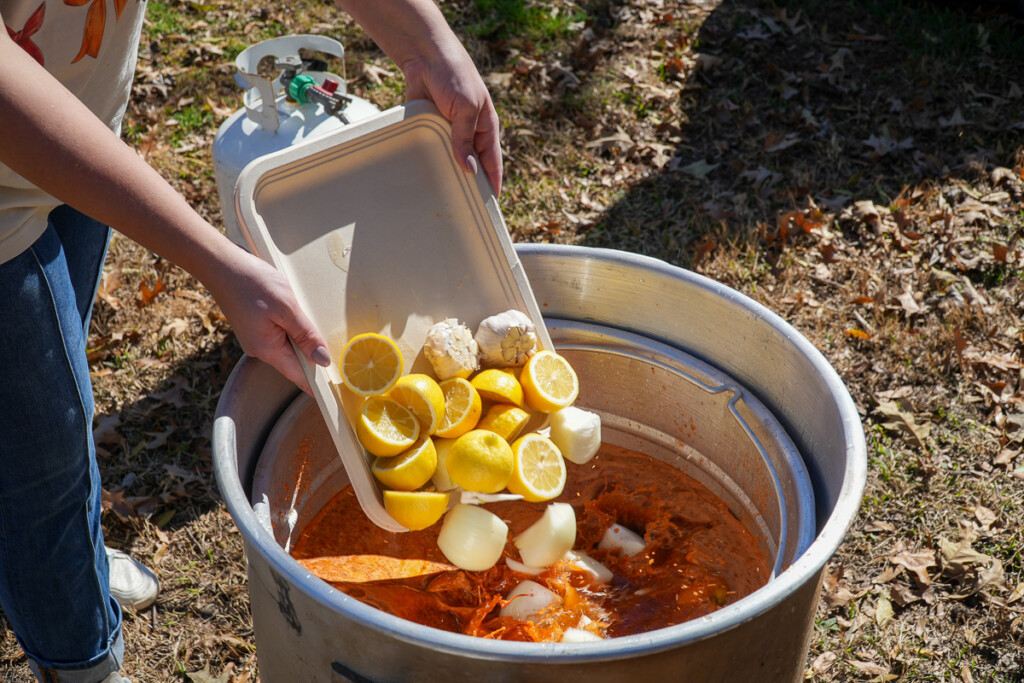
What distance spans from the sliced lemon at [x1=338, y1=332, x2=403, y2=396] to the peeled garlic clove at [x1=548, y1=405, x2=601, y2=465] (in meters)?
0.34

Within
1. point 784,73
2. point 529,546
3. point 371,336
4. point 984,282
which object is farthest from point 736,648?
point 784,73

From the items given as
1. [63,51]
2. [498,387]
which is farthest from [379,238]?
[63,51]

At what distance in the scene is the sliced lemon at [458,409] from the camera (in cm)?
161

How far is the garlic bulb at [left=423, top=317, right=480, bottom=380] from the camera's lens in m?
1.63

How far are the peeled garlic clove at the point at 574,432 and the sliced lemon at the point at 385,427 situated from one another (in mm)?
297

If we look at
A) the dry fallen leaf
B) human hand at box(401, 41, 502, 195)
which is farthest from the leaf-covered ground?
human hand at box(401, 41, 502, 195)

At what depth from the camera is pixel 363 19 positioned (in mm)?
1734

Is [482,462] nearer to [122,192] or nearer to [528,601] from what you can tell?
[528,601]

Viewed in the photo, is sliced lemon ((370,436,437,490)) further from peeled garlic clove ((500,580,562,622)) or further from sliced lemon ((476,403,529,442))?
peeled garlic clove ((500,580,562,622))

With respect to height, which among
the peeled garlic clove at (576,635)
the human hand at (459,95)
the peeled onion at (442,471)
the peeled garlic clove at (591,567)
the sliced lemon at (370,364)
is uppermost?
the human hand at (459,95)

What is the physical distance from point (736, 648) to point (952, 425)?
1.86m

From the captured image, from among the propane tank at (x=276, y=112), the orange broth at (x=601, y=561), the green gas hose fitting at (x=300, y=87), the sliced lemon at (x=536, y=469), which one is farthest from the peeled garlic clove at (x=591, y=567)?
the green gas hose fitting at (x=300, y=87)

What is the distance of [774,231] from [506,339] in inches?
80.8

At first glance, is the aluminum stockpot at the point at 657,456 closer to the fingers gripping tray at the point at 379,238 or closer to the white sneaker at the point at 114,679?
the fingers gripping tray at the point at 379,238
